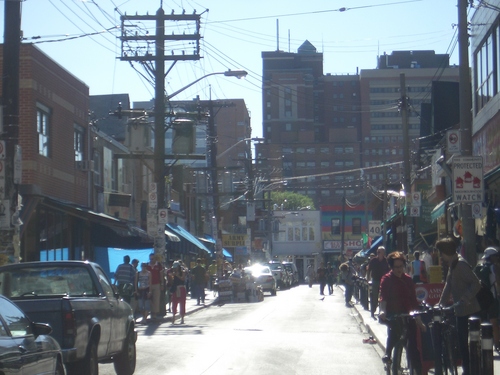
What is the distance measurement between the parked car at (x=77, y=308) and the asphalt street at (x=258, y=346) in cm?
102

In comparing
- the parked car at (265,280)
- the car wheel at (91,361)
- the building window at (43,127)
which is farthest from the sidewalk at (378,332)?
the parked car at (265,280)

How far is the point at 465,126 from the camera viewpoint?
1478 centimetres

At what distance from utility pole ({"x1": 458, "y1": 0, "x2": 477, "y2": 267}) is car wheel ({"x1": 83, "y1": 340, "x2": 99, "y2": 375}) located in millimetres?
6765

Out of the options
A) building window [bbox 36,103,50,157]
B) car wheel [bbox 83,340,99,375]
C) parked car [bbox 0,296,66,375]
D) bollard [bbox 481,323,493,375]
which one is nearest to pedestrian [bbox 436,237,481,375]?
bollard [bbox 481,323,493,375]

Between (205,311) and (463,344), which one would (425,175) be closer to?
(205,311)

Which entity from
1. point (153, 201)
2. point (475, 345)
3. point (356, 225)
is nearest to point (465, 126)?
point (475, 345)

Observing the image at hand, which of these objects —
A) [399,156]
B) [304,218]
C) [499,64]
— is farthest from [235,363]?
[399,156]

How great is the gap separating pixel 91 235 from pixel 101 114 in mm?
16152

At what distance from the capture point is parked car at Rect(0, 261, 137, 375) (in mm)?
9992

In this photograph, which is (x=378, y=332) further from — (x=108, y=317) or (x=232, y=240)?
(x=232, y=240)

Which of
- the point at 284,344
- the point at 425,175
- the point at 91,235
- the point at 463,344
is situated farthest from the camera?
the point at 425,175

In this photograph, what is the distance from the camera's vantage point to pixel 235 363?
1365cm

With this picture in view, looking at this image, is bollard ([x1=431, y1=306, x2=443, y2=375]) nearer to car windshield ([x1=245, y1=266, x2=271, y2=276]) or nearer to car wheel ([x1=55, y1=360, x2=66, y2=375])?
car wheel ([x1=55, y1=360, x2=66, y2=375])

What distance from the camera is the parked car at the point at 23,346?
7.30 metres
